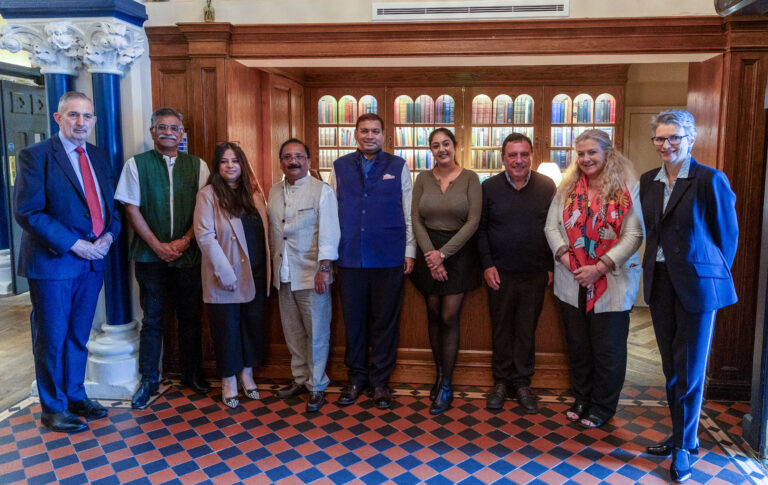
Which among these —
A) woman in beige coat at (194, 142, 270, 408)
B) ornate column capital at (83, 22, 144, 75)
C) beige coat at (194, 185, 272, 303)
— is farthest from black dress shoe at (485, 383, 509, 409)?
ornate column capital at (83, 22, 144, 75)

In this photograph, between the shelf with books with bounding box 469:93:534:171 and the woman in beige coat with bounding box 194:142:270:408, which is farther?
the shelf with books with bounding box 469:93:534:171

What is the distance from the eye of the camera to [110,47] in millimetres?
3477

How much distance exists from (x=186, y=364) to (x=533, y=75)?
526 centimetres

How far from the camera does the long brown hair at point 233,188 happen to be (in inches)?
128

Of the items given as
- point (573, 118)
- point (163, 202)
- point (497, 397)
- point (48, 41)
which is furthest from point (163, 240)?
point (573, 118)

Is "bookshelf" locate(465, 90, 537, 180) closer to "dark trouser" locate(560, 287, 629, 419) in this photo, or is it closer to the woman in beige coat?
"dark trouser" locate(560, 287, 629, 419)

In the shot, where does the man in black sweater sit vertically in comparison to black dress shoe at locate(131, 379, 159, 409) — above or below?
above

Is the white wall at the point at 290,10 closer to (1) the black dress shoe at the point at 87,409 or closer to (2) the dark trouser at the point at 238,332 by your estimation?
(2) the dark trouser at the point at 238,332

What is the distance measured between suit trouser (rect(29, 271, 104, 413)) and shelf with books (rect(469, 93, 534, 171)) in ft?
16.4

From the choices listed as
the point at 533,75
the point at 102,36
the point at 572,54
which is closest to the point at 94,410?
the point at 102,36

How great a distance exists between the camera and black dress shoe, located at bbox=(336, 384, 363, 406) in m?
3.41

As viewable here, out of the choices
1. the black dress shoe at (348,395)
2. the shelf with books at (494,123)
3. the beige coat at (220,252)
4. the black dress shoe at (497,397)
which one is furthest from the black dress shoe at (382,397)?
the shelf with books at (494,123)

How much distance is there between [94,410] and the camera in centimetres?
327

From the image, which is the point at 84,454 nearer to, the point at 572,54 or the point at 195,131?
the point at 195,131
